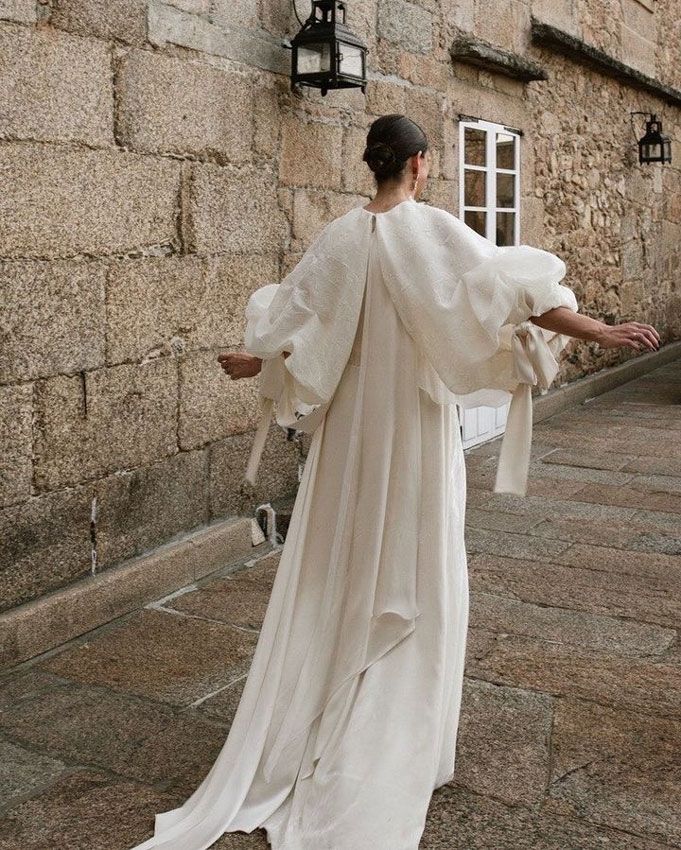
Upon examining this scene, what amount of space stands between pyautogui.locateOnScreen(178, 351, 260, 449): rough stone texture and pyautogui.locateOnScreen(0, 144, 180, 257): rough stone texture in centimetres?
57

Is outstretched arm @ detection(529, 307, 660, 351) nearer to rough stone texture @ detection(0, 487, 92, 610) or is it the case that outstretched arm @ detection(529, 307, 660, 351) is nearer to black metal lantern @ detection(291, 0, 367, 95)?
rough stone texture @ detection(0, 487, 92, 610)

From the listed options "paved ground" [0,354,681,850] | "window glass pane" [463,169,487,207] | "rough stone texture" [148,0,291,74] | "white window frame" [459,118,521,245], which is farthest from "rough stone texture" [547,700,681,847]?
"window glass pane" [463,169,487,207]

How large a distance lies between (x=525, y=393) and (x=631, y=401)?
6.98m

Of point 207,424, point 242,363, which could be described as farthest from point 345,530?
point 207,424

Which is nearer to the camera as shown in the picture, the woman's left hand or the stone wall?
the woman's left hand

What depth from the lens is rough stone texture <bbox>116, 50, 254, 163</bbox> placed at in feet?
13.5

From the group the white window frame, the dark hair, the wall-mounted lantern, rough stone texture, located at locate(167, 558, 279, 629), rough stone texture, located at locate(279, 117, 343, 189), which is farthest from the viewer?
the wall-mounted lantern

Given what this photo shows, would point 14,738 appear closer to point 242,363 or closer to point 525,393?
point 242,363

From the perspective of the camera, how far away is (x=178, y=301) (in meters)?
4.48

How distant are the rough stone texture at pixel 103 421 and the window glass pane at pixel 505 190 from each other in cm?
410

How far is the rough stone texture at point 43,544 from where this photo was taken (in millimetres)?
3715

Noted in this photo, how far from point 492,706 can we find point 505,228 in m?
5.29

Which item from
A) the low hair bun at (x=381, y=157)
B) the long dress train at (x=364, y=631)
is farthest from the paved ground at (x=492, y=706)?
the low hair bun at (x=381, y=157)

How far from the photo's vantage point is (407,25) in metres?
6.13
